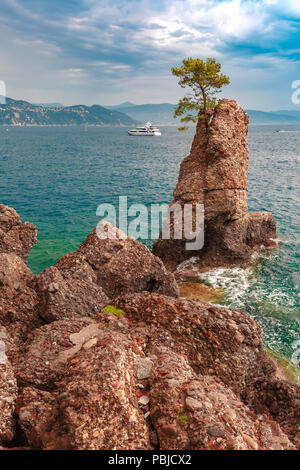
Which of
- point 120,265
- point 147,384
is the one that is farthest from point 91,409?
point 120,265

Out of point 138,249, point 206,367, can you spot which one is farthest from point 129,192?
point 206,367

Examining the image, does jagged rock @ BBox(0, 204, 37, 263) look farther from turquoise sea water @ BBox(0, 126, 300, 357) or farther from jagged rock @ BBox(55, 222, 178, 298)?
turquoise sea water @ BBox(0, 126, 300, 357)

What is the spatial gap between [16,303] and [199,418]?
29.0ft

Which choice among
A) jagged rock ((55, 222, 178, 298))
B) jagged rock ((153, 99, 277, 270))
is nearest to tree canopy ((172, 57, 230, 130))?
jagged rock ((153, 99, 277, 270))

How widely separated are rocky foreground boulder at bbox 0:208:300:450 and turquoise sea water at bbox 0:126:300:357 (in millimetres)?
9812

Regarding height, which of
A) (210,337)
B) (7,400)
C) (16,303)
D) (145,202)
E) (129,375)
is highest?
(145,202)

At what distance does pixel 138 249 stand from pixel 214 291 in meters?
9.42

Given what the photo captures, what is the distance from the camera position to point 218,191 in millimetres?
29438

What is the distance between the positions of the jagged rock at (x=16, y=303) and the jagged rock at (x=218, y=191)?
17.9 metres

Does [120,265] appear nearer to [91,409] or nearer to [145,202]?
[91,409]

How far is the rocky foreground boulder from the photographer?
678 cm

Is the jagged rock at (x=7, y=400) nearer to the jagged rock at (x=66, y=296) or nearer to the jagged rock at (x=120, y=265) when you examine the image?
the jagged rock at (x=66, y=296)

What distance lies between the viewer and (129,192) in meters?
60.2

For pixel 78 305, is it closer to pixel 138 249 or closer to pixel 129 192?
pixel 138 249
